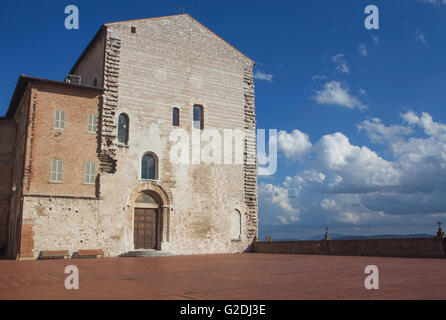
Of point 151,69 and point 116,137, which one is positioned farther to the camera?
point 151,69

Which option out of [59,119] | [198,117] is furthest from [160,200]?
[59,119]

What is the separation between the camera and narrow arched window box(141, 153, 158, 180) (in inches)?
910

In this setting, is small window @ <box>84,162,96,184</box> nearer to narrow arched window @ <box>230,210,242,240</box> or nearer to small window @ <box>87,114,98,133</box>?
small window @ <box>87,114,98,133</box>

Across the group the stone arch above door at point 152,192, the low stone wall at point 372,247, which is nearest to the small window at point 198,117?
the stone arch above door at point 152,192

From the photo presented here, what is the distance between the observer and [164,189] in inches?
922

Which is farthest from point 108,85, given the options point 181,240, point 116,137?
point 181,240

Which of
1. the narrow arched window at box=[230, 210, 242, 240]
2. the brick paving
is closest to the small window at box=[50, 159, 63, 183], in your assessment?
the narrow arched window at box=[230, 210, 242, 240]

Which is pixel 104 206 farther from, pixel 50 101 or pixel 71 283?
pixel 71 283

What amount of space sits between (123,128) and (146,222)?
5.45 m

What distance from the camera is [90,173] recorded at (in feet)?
69.9

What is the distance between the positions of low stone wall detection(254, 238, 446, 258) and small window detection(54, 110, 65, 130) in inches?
544

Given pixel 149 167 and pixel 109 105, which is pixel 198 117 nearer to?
pixel 149 167

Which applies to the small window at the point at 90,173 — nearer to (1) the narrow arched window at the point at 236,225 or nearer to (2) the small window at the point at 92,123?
(2) the small window at the point at 92,123

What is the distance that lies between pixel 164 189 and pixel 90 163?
4.40 m
